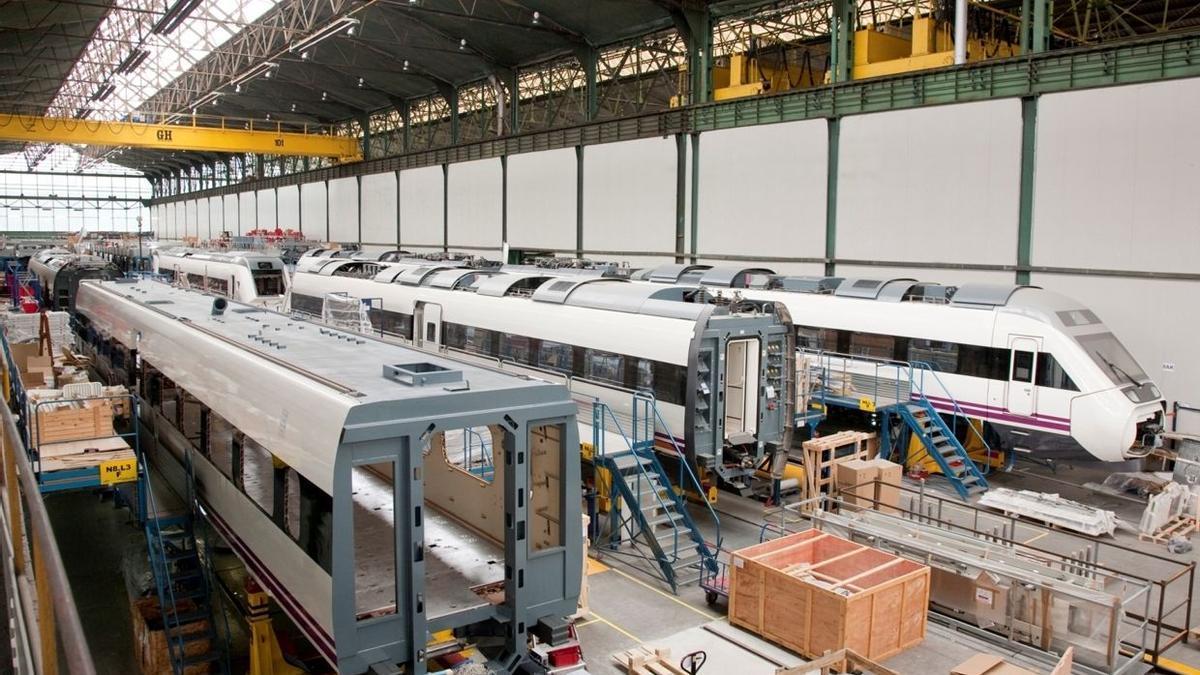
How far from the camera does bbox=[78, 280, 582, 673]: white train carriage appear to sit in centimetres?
636

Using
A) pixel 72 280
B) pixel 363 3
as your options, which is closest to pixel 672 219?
pixel 363 3

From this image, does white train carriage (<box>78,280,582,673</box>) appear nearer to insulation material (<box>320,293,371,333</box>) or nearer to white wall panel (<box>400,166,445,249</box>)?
insulation material (<box>320,293,371,333</box>)

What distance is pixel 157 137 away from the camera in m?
41.5

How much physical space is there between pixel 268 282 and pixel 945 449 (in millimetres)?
21488

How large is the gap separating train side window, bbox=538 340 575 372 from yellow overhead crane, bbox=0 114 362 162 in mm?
31244

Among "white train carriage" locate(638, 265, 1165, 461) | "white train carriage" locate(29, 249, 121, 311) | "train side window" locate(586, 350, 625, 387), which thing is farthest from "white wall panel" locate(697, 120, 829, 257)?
"white train carriage" locate(29, 249, 121, 311)

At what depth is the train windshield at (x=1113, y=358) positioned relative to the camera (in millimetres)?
15492

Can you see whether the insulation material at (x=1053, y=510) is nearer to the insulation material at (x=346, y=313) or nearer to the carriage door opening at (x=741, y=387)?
the carriage door opening at (x=741, y=387)

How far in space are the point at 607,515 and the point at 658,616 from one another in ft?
11.4

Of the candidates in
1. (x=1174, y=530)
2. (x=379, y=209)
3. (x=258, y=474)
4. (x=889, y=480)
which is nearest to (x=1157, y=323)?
(x=1174, y=530)

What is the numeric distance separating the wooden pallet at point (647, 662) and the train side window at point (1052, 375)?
9.62m

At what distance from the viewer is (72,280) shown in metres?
25.5

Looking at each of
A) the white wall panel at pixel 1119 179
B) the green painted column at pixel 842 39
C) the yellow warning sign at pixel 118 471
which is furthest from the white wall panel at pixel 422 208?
the yellow warning sign at pixel 118 471

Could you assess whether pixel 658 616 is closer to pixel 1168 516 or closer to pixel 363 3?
pixel 1168 516
